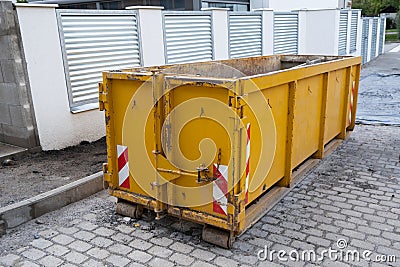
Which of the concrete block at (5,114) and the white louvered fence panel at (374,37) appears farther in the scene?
the white louvered fence panel at (374,37)

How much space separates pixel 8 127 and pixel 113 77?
2954 millimetres

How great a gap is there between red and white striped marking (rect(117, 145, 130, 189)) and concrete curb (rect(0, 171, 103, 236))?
Result: 2.51 feet

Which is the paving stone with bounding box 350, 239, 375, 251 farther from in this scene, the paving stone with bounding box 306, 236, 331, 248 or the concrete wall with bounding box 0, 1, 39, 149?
the concrete wall with bounding box 0, 1, 39, 149

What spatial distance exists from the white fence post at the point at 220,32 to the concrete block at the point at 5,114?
4976 mm

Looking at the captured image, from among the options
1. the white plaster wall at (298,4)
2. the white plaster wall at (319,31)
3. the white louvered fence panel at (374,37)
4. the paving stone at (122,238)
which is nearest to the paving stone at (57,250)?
the paving stone at (122,238)

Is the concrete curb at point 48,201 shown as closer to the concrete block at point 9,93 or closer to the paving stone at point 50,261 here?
the paving stone at point 50,261

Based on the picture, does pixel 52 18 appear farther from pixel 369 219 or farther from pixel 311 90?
pixel 369 219

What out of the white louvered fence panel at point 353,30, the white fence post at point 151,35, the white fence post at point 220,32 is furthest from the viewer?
the white louvered fence panel at point 353,30

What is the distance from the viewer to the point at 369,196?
181 inches

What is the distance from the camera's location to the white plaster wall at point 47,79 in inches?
210

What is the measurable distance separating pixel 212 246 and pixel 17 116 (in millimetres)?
3697

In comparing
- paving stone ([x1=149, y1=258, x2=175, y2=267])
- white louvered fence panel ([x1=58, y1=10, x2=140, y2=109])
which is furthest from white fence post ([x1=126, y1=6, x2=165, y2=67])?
paving stone ([x1=149, y1=258, x2=175, y2=267])

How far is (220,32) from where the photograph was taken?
9289mm

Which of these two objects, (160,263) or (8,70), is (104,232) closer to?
(160,263)
